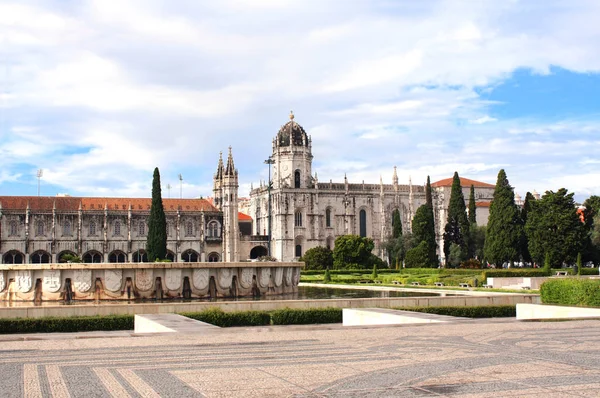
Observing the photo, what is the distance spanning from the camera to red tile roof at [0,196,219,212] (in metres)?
75.2

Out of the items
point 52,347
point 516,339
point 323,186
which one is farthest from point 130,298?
point 323,186

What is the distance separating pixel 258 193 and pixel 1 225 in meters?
27.2

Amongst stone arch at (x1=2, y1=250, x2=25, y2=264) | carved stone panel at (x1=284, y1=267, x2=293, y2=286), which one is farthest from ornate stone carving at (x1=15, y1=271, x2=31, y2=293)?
stone arch at (x1=2, y1=250, x2=25, y2=264)

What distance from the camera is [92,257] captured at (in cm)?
7656

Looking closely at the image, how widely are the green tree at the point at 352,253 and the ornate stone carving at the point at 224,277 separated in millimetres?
36282

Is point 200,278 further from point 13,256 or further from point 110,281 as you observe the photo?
point 13,256

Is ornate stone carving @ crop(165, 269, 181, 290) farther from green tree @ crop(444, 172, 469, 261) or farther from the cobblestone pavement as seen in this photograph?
green tree @ crop(444, 172, 469, 261)

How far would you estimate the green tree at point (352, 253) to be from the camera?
63.9 m

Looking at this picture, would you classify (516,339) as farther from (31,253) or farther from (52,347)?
(31,253)

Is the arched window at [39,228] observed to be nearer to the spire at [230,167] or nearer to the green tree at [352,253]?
the spire at [230,167]

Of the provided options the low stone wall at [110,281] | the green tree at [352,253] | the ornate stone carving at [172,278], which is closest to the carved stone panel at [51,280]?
the low stone wall at [110,281]

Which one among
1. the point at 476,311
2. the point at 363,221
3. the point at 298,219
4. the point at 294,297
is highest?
the point at 298,219

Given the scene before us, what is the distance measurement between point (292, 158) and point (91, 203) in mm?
21238

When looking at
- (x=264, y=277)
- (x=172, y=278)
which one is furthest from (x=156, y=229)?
(x=172, y=278)
